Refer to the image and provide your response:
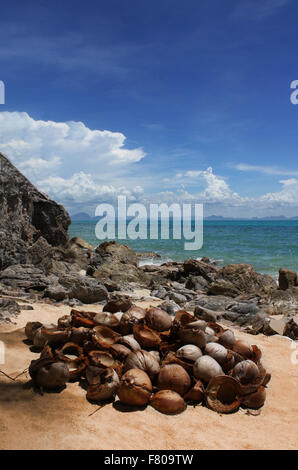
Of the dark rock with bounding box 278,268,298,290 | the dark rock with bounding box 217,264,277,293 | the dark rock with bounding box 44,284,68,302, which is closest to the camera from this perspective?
the dark rock with bounding box 44,284,68,302

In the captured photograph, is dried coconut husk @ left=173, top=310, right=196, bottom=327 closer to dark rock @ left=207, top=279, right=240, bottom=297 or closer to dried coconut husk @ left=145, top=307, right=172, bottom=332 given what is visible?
dried coconut husk @ left=145, top=307, right=172, bottom=332

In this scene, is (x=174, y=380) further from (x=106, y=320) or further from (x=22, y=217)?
(x=22, y=217)

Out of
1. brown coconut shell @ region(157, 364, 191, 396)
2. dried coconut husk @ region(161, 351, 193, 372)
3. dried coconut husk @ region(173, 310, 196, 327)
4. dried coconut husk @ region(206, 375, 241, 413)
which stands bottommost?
dried coconut husk @ region(206, 375, 241, 413)

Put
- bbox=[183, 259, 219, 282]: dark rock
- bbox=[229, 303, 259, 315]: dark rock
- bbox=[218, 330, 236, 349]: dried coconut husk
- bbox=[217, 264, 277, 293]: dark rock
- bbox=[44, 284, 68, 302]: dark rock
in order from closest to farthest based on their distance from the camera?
1. bbox=[218, 330, 236, 349]: dried coconut husk
2. bbox=[44, 284, 68, 302]: dark rock
3. bbox=[229, 303, 259, 315]: dark rock
4. bbox=[217, 264, 277, 293]: dark rock
5. bbox=[183, 259, 219, 282]: dark rock

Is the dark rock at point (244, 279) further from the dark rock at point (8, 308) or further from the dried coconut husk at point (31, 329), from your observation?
the dried coconut husk at point (31, 329)

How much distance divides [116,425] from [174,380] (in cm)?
92

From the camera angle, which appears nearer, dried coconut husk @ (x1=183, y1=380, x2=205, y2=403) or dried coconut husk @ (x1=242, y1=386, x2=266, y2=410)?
dried coconut husk @ (x1=183, y1=380, x2=205, y2=403)

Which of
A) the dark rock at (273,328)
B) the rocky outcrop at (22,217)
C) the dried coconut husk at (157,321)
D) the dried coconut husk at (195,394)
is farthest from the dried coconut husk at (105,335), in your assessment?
the rocky outcrop at (22,217)

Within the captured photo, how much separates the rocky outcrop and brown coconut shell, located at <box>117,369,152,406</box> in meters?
6.92

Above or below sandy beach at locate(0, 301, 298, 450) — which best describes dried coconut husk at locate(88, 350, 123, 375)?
above

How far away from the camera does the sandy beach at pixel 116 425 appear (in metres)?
3.14

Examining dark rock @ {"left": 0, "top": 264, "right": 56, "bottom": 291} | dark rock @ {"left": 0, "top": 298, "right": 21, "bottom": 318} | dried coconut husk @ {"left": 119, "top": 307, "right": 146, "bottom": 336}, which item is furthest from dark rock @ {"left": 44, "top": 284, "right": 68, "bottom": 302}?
dried coconut husk @ {"left": 119, "top": 307, "right": 146, "bottom": 336}

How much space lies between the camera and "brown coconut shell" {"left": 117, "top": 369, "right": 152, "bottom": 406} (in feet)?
12.6

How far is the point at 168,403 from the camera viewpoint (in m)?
3.91
